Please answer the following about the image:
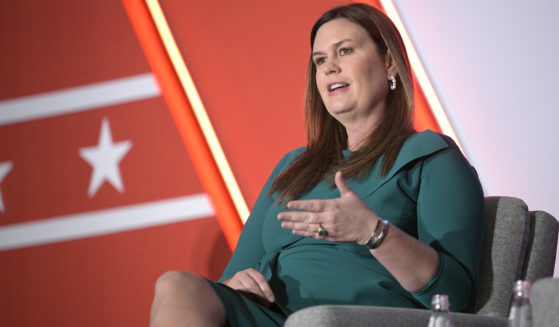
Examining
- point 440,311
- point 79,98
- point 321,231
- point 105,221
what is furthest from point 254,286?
point 79,98

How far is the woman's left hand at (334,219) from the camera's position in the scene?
113 centimetres

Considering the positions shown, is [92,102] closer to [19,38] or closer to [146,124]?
[146,124]

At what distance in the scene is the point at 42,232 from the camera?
240 centimetres

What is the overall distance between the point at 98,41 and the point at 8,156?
560 mm

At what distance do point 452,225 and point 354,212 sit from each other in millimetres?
279

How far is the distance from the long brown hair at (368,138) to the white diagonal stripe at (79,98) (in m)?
0.86

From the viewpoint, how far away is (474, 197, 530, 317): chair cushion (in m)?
1.35

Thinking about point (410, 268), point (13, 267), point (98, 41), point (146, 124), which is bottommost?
point (410, 268)

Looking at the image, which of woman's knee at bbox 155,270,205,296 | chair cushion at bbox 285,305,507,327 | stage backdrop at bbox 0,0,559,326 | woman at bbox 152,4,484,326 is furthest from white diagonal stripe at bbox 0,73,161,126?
chair cushion at bbox 285,305,507,327

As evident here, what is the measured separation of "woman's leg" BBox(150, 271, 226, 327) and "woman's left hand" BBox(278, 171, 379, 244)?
23 centimetres

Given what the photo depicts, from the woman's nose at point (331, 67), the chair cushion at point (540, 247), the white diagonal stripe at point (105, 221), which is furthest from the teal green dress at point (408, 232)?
the white diagonal stripe at point (105, 221)

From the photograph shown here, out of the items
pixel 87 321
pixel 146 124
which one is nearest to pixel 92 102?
pixel 146 124

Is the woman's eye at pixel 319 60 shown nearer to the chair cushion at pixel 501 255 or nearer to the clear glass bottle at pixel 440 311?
the chair cushion at pixel 501 255

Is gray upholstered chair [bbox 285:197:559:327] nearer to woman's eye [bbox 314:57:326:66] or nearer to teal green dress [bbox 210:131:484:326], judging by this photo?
teal green dress [bbox 210:131:484:326]
